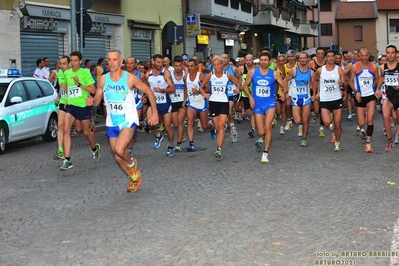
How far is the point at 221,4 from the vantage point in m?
39.2

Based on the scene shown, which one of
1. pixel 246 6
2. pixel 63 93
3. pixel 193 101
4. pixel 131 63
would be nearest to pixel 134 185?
pixel 63 93

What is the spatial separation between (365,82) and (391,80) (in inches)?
28.7

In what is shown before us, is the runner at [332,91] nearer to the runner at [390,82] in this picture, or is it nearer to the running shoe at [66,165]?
the runner at [390,82]

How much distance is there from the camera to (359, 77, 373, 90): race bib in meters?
14.3

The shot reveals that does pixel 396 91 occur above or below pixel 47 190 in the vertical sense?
above

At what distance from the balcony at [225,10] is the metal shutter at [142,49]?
4972 mm

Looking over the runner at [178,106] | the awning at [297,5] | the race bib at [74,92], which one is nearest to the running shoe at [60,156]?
the race bib at [74,92]

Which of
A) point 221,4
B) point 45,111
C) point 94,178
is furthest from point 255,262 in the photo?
point 221,4

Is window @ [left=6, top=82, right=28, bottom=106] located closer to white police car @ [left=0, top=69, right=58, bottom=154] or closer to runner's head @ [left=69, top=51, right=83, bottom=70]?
white police car @ [left=0, top=69, right=58, bottom=154]

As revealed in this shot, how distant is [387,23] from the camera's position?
8281cm

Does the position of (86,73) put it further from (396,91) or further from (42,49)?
(42,49)

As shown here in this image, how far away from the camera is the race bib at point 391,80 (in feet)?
44.8

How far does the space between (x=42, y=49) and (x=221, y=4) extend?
51.7ft

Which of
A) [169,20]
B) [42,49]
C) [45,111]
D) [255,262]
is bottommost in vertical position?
[255,262]
